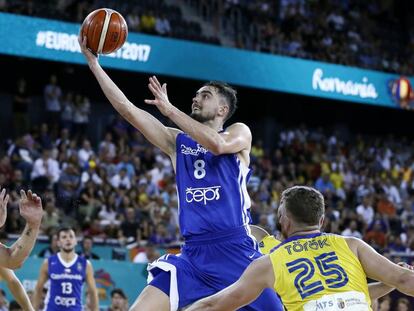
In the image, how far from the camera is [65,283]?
456 inches

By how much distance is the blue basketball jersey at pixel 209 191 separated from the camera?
251 inches

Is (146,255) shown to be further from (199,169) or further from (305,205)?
(305,205)

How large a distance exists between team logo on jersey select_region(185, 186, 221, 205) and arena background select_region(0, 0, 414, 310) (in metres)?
6.97

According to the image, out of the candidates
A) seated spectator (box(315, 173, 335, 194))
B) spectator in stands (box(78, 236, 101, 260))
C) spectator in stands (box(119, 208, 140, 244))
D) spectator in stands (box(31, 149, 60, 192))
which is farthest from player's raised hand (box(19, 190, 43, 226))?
seated spectator (box(315, 173, 335, 194))

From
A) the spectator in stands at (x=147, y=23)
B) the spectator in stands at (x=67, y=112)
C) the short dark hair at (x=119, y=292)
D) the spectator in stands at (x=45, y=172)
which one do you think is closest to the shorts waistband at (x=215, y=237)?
the short dark hair at (x=119, y=292)

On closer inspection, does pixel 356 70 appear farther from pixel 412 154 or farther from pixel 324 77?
pixel 412 154

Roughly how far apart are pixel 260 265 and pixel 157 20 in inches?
656

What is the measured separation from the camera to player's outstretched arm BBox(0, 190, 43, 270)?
19.7 feet

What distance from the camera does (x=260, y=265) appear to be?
16.5ft

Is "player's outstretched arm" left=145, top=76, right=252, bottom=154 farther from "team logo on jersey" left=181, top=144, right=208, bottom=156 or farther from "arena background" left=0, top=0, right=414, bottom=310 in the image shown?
"arena background" left=0, top=0, right=414, bottom=310

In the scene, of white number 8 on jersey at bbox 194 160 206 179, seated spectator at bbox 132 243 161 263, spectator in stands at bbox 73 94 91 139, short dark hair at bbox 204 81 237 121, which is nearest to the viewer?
white number 8 on jersey at bbox 194 160 206 179

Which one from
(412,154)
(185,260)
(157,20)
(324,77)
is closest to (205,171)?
(185,260)

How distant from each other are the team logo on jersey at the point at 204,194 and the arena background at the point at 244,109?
275 inches

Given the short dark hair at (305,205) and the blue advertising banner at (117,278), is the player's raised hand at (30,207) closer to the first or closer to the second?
the short dark hair at (305,205)
